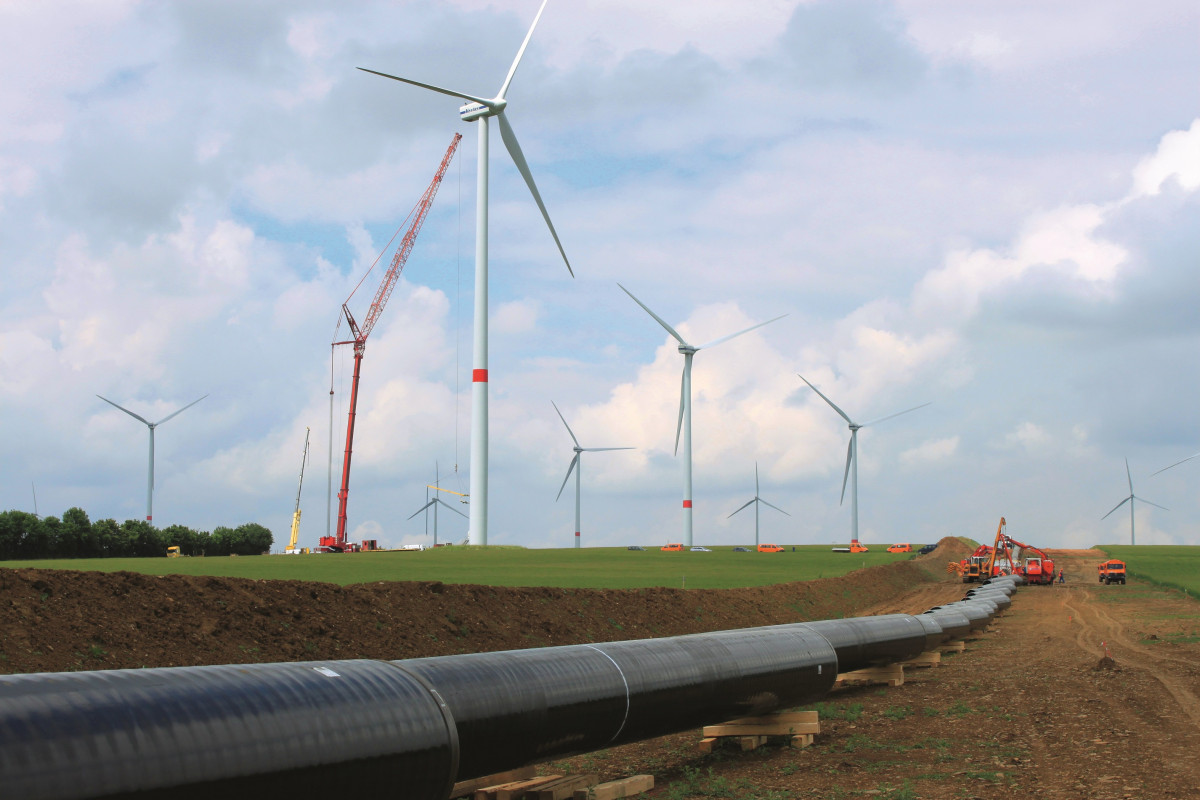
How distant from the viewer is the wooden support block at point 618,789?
10703 mm

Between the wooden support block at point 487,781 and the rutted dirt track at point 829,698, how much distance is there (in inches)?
69.5

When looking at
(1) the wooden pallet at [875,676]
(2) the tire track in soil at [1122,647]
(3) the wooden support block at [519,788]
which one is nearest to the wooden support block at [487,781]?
(3) the wooden support block at [519,788]

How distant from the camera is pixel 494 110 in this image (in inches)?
A: 2876

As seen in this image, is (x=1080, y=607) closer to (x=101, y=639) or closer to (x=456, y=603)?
(x=456, y=603)

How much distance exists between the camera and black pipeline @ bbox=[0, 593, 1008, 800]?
5609mm

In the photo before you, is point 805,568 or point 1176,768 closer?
point 1176,768

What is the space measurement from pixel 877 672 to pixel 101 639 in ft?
50.0

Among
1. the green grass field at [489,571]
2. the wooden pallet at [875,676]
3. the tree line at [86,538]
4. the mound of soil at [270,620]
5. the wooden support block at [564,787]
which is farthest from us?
the tree line at [86,538]

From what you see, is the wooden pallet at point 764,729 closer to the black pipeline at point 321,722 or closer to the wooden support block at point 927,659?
the black pipeline at point 321,722

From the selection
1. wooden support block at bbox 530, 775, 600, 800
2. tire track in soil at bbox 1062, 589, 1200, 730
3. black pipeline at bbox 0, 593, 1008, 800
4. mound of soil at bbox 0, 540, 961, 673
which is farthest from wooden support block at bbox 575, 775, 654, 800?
mound of soil at bbox 0, 540, 961, 673

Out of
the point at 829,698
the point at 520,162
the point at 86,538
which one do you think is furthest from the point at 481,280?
the point at 829,698

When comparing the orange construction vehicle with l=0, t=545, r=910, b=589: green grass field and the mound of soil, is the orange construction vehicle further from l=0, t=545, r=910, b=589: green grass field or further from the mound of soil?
the mound of soil

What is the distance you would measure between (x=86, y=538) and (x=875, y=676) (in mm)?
79401

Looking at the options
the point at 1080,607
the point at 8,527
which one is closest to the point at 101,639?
the point at 1080,607
